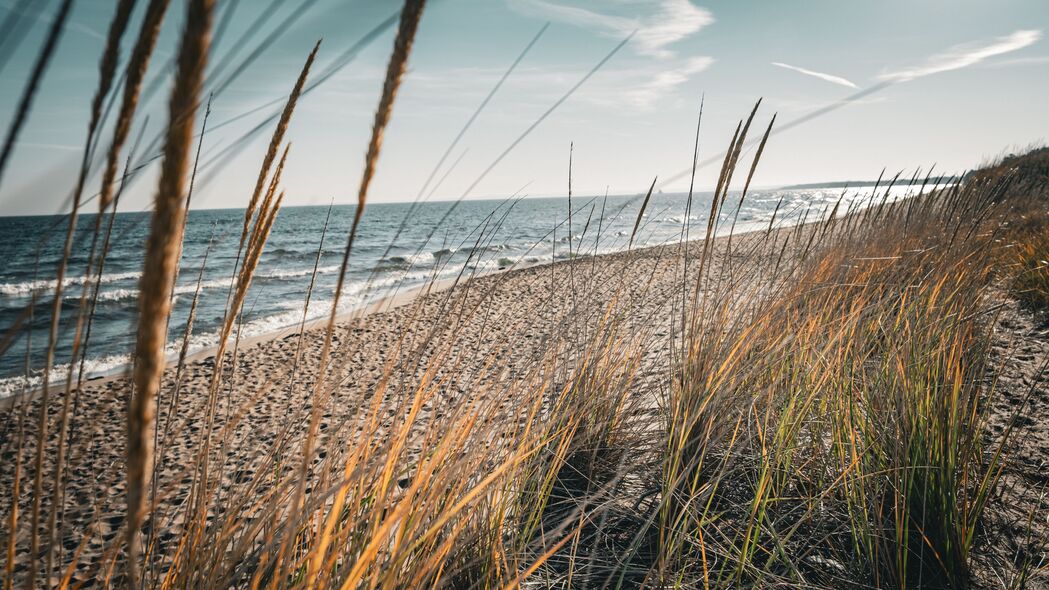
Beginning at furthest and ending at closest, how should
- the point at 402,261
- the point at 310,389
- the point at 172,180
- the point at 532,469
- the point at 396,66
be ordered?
the point at 402,261
the point at 310,389
the point at 532,469
the point at 396,66
the point at 172,180

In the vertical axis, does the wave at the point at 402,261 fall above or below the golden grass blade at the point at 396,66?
below

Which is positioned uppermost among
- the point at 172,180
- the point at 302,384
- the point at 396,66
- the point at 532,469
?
the point at 396,66

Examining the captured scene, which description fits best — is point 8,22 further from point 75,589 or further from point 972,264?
point 972,264

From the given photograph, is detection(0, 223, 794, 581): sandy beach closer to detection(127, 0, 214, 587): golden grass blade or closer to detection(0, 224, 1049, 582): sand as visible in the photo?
detection(0, 224, 1049, 582): sand

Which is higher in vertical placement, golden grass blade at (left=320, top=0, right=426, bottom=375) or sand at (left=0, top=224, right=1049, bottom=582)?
golden grass blade at (left=320, top=0, right=426, bottom=375)

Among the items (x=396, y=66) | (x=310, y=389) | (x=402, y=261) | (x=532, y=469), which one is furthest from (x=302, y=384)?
(x=396, y=66)

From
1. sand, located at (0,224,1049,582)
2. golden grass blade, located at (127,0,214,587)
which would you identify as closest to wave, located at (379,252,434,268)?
sand, located at (0,224,1049,582)

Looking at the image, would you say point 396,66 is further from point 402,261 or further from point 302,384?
point 402,261

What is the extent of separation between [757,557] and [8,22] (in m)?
1.93

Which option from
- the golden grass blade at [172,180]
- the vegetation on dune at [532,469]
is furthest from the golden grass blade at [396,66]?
the golden grass blade at [172,180]

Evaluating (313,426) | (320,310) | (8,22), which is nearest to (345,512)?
(313,426)

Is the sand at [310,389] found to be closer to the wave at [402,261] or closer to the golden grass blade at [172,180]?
the wave at [402,261]

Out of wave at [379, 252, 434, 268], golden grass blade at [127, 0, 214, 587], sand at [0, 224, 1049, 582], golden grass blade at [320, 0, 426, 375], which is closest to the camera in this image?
golden grass blade at [127, 0, 214, 587]

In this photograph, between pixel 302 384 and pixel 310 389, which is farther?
pixel 302 384
